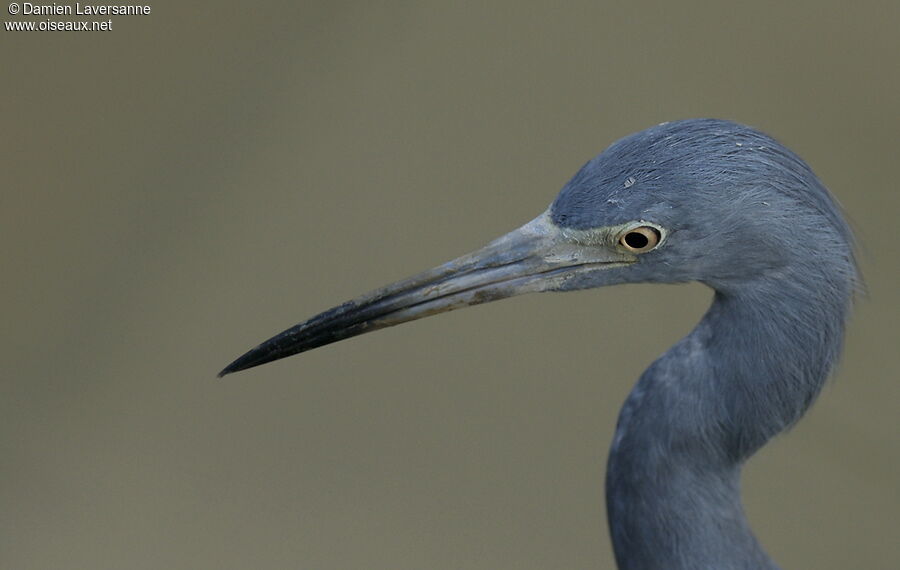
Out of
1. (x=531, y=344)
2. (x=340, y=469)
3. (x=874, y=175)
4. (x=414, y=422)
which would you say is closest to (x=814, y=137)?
(x=874, y=175)

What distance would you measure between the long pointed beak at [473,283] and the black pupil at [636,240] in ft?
0.11

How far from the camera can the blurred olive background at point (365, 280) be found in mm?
3508

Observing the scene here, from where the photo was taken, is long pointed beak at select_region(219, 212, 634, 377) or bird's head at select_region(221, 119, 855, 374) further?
long pointed beak at select_region(219, 212, 634, 377)

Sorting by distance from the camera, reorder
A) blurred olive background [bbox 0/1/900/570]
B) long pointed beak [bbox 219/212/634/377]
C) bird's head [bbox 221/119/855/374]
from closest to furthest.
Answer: bird's head [bbox 221/119/855/374] → long pointed beak [bbox 219/212/634/377] → blurred olive background [bbox 0/1/900/570]

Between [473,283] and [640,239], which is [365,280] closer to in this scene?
[473,283]

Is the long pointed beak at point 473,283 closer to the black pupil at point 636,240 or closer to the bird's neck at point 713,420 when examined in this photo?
the black pupil at point 636,240

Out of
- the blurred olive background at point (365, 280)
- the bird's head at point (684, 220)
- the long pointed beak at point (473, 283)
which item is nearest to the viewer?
the bird's head at point (684, 220)

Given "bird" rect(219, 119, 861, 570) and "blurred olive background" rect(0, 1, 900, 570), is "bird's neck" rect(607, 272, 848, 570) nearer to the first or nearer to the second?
"bird" rect(219, 119, 861, 570)

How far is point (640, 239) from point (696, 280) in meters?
0.13

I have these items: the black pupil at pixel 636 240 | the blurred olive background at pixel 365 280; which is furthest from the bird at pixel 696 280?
→ the blurred olive background at pixel 365 280

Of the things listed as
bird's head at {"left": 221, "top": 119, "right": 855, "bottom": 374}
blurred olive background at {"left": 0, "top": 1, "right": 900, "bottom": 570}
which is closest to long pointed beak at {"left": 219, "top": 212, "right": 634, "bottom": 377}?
bird's head at {"left": 221, "top": 119, "right": 855, "bottom": 374}

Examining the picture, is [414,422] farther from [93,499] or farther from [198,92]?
[198,92]

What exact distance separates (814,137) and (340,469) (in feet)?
7.48

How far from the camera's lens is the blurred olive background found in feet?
11.5
